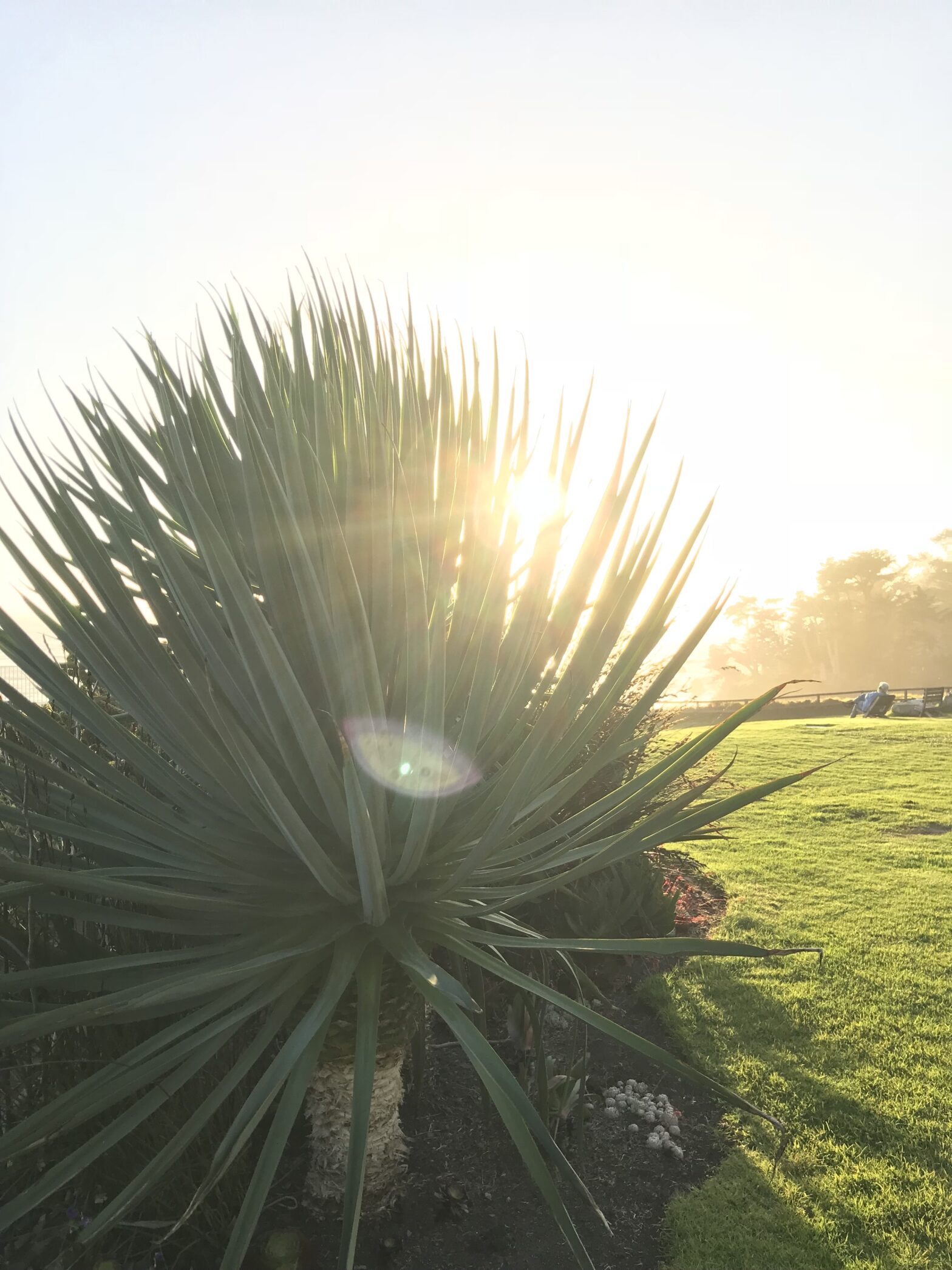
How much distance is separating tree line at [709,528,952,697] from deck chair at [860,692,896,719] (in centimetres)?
2312

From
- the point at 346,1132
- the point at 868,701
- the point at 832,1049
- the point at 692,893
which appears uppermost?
the point at 868,701

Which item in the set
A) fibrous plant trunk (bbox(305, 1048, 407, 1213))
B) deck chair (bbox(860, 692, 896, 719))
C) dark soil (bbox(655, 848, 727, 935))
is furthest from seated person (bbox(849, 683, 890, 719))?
fibrous plant trunk (bbox(305, 1048, 407, 1213))

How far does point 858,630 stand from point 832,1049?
4952 cm

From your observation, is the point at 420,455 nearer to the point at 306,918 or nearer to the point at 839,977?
the point at 306,918

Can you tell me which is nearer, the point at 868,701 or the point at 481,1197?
the point at 481,1197

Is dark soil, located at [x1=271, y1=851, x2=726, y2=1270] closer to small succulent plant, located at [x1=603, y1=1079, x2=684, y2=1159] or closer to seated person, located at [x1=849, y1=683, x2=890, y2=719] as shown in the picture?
small succulent plant, located at [x1=603, y1=1079, x2=684, y2=1159]

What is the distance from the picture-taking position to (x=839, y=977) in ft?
16.1

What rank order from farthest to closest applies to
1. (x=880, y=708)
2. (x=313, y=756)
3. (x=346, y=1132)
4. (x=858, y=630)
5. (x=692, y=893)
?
(x=858, y=630)
(x=880, y=708)
(x=692, y=893)
(x=346, y=1132)
(x=313, y=756)

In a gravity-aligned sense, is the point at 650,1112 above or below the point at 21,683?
below

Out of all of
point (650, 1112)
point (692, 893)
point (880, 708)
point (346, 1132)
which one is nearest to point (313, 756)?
→ point (346, 1132)

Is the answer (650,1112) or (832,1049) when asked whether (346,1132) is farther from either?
(832,1049)

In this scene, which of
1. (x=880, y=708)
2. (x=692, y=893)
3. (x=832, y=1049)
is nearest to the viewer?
(x=832, y=1049)

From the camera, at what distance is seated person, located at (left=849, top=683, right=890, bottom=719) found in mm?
21359

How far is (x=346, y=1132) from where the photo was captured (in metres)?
2.56
